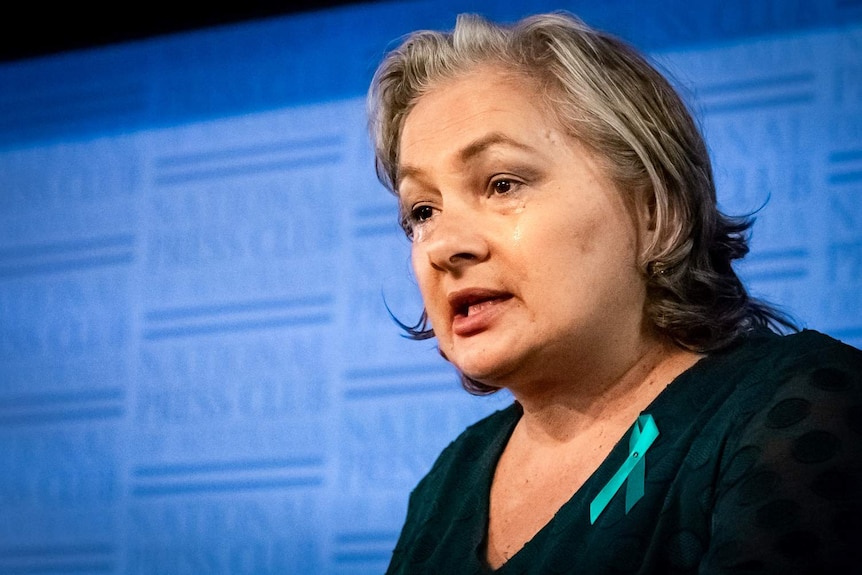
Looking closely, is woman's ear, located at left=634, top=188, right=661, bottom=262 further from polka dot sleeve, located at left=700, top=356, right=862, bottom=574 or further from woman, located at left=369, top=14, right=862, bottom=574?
polka dot sleeve, located at left=700, top=356, right=862, bottom=574

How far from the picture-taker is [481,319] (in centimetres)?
132

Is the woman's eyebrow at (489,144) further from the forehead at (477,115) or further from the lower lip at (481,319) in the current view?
the lower lip at (481,319)

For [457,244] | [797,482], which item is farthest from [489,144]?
[797,482]

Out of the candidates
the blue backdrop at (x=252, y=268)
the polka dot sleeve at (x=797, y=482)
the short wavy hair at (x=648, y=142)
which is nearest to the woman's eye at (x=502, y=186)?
the short wavy hair at (x=648, y=142)

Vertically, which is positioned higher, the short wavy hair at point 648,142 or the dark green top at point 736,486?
the short wavy hair at point 648,142

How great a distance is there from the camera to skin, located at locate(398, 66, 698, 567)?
4.28 ft

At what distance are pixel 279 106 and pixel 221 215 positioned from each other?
0.29 meters

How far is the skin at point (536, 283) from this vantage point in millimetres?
1304

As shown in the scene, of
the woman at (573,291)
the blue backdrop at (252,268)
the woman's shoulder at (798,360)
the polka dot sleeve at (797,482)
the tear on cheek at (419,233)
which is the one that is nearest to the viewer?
the polka dot sleeve at (797,482)

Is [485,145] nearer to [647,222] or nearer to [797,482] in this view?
[647,222]

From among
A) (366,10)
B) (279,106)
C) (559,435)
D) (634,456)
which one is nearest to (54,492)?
(279,106)

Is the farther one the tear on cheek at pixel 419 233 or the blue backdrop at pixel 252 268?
the blue backdrop at pixel 252 268

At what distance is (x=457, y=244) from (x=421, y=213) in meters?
0.17

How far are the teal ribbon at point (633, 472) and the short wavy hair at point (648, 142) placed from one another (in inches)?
6.5
